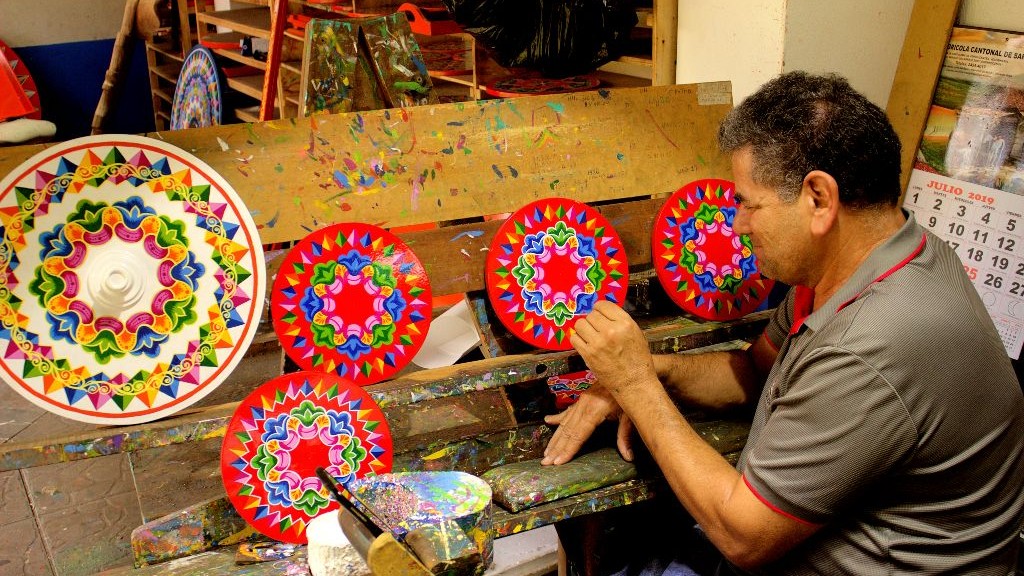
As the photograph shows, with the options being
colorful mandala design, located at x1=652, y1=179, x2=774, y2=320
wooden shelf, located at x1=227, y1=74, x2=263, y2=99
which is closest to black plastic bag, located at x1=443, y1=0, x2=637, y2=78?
colorful mandala design, located at x1=652, y1=179, x2=774, y2=320

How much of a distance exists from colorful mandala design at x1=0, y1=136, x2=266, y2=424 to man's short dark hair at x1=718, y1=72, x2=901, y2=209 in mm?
975

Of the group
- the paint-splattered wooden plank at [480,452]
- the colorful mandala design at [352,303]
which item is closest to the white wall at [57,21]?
the colorful mandala design at [352,303]

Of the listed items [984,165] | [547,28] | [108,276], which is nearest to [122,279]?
[108,276]

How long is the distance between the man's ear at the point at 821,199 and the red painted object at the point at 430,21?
2.58 m

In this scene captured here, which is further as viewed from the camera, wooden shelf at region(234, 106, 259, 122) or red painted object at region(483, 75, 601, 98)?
wooden shelf at region(234, 106, 259, 122)

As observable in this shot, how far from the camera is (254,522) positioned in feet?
5.63

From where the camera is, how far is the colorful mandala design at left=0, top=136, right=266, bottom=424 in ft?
5.24

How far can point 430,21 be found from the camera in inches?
154

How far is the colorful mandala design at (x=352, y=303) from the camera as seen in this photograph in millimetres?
1826

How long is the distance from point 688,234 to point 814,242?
62 centimetres

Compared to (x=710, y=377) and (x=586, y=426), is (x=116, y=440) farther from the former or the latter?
(x=710, y=377)

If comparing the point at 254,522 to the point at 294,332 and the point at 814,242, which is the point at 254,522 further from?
the point at 814,242

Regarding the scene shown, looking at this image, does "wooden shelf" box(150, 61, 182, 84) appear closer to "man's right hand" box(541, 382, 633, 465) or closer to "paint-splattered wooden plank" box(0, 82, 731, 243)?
"paint-splattered wooden plank" box(0, 82, 731, 243)

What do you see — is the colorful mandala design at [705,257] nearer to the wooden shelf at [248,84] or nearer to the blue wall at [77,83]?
the wooden shelf at [248,84]
